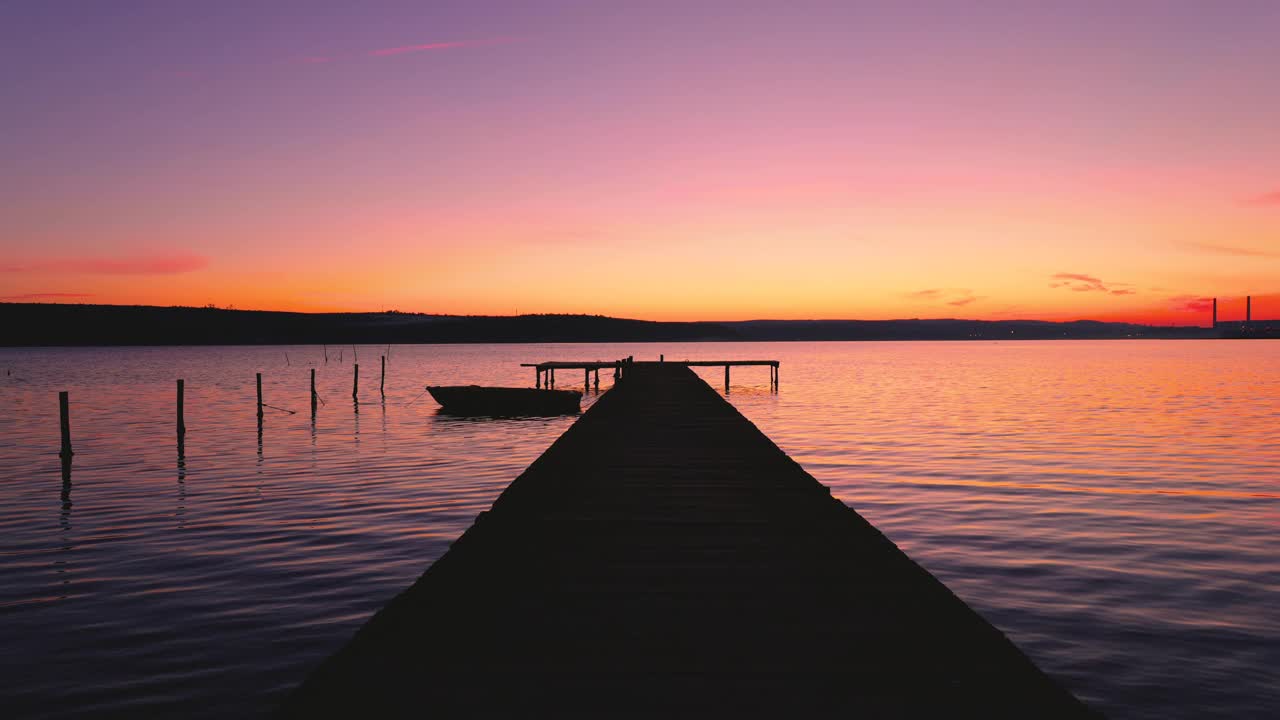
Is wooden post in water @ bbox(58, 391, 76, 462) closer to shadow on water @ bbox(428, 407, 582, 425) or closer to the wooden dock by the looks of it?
shadow on water @ bbox(428, 407, 582, 425)

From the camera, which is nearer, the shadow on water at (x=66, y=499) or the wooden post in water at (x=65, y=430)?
the shadow on water at (x=66, y=499)

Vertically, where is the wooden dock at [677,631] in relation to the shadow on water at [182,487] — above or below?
above

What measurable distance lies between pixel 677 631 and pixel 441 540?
8415 millimetres

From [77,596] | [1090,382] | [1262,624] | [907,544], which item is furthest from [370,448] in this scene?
[1090,382]

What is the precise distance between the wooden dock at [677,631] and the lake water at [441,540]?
2148mm

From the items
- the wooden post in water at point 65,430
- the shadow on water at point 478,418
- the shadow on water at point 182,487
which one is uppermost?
the wooden post in water at point 65,430

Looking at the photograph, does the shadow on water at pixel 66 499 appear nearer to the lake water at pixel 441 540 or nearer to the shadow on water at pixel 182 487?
the lake water at pixel 441 540

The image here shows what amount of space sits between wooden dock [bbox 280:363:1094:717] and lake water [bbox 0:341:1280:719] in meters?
2.15

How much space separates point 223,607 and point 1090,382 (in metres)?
61.8

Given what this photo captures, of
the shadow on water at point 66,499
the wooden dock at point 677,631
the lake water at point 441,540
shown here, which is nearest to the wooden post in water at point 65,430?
the shadow on water at point 66,499

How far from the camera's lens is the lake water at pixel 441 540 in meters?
7.84

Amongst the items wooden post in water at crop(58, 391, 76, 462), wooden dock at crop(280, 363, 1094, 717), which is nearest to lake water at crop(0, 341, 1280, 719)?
wooden post in water at crop(58, 391, 76, 462)

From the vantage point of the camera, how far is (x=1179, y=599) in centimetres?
1011

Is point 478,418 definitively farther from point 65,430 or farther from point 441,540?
point 441,540
